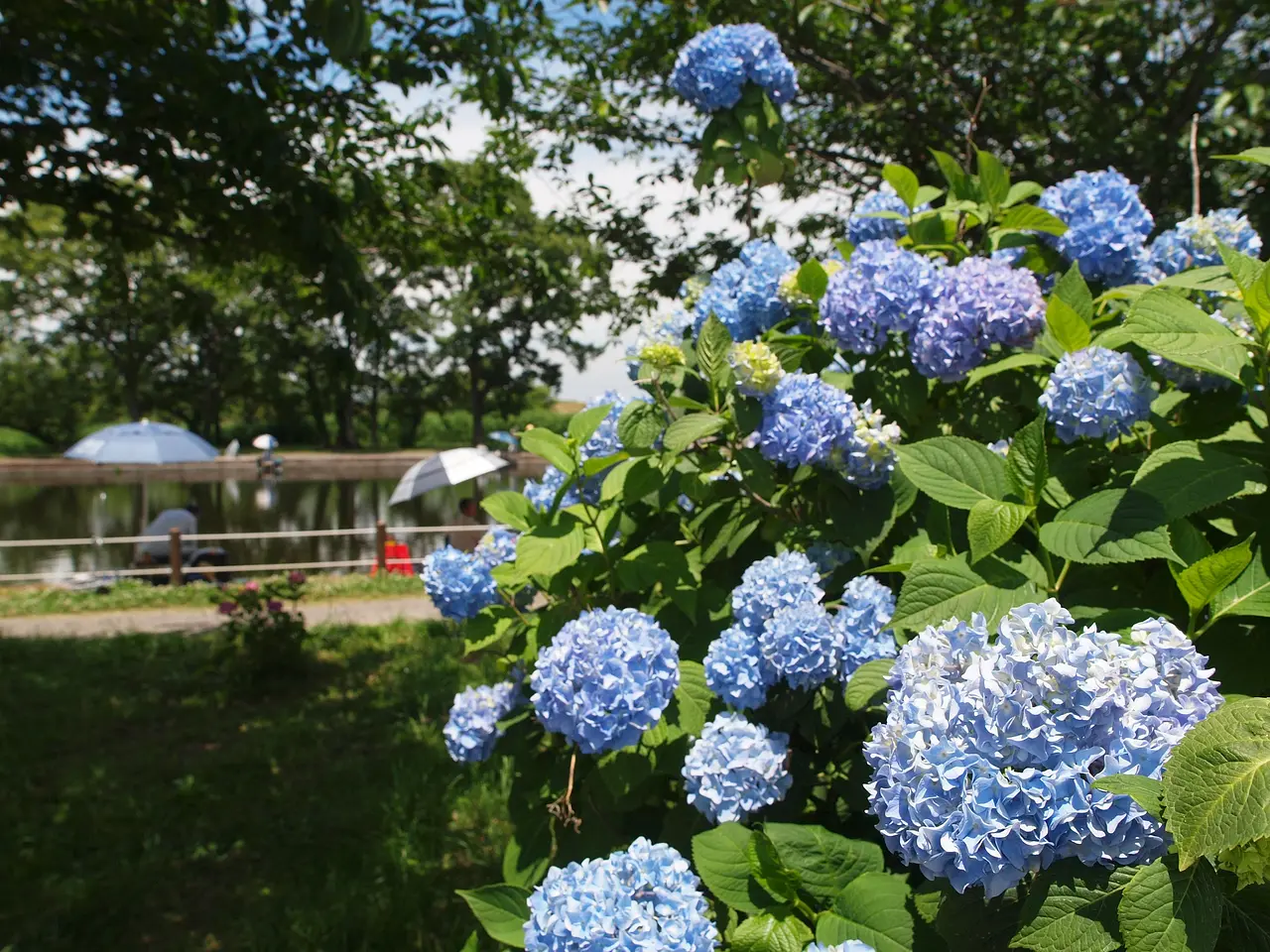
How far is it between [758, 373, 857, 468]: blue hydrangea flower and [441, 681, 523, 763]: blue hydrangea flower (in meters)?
0.80

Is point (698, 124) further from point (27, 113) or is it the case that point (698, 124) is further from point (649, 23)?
point (27, 113)

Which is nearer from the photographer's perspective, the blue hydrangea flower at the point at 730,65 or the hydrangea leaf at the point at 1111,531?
the hydrangea leaf at the point at 1111,531

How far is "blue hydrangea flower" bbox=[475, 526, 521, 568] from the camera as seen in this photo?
1929 millimetres

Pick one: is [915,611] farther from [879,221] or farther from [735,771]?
[879,221]

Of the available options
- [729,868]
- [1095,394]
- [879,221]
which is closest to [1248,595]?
[1095,394]

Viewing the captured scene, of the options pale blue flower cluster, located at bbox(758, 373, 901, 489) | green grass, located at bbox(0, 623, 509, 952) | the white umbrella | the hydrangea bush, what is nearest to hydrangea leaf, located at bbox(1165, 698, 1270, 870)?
the hydrangea bush

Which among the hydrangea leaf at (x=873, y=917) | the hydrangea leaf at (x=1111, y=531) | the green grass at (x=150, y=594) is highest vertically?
the hydrangea leaf at (x=1111, y=531)

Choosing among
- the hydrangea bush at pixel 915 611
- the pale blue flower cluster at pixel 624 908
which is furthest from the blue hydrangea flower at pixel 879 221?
the pale blue flower cluster at pixel 624 908

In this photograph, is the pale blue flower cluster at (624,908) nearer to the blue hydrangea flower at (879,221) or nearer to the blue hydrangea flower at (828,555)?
the blue hydrangea flower at (828,555)

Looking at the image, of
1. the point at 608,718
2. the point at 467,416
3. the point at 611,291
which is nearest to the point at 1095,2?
the point at 611,291

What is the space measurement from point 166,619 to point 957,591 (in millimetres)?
9977

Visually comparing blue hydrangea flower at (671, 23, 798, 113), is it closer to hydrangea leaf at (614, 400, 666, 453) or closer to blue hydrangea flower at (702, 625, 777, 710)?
hydrangea leaf at (614, 400, 666, 453)

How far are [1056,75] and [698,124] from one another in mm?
2334

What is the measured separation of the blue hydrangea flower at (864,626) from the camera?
128 cm
